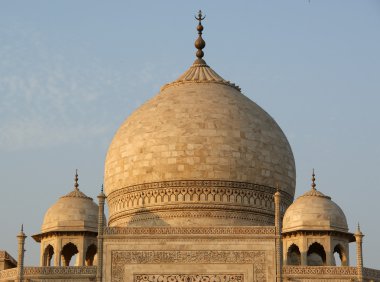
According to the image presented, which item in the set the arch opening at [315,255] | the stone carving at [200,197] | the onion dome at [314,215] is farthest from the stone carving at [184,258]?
the arch opening at [315,255]

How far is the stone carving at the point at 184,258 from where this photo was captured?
78.2ft

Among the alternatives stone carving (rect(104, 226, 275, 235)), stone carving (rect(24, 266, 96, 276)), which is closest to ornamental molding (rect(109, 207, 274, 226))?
stone carving (rect(104, 226, 275, 235))

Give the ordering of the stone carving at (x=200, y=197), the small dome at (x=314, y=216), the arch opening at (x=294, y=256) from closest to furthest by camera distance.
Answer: the small dome at (x=314, y=216) → the arch opening at (x=294, y=256) → the stone carving at (x=200, y=197)

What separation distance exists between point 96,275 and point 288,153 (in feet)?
18.9

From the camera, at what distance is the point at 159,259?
78.4 feet

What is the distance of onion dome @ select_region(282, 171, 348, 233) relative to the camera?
2519cm

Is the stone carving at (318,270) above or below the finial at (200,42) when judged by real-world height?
below

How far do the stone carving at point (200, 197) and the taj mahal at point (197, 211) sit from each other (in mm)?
20

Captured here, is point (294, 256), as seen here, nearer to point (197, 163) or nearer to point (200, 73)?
point (197, 163)

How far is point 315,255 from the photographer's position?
84.9 ft

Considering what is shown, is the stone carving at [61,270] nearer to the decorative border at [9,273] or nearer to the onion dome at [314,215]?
the decorative border at [9,273]

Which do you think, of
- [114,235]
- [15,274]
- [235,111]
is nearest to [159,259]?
[114,235]

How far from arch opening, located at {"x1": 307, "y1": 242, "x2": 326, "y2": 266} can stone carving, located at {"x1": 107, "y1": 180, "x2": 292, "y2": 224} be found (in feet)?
3.77

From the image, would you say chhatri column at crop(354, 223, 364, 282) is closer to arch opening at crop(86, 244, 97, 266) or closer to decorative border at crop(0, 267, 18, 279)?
arch opening at crop(86, 244, 97, 266)
